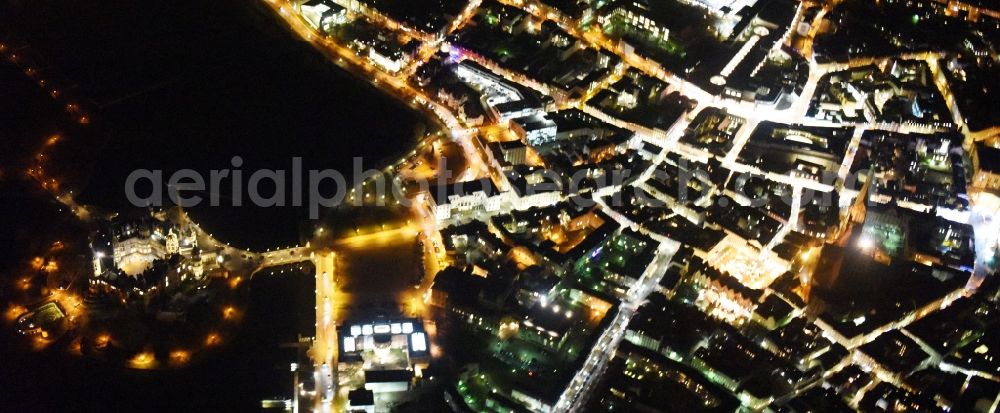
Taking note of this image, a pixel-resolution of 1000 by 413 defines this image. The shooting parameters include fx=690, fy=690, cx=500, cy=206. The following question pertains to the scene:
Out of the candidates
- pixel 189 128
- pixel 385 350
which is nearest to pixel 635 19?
pixel 189 128

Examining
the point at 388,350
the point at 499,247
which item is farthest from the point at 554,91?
the point at 388,350

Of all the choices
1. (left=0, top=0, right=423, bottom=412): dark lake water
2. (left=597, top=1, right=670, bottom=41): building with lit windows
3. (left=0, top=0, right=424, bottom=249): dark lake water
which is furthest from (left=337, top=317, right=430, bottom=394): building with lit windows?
(left=597, top=1, right=670, bottom=41): building with lit windows

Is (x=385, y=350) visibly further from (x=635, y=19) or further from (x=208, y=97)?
(x=635, y=19)

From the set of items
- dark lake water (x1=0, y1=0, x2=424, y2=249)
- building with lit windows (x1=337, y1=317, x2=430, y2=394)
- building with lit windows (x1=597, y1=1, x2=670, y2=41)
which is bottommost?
building with lit windows (x1=337, y1=317, x2=430, y2=394)

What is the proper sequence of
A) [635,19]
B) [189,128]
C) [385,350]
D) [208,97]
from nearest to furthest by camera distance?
[385,350]
[189,128]
[208,97]
[635,19]

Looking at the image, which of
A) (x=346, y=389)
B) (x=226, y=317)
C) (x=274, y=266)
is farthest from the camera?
(x=274, y=266)

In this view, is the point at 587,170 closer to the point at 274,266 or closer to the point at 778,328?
the point at 778,328

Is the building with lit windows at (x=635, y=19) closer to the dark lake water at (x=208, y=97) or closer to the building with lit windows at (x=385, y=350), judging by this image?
the dark lake water at (x=208, y=97)

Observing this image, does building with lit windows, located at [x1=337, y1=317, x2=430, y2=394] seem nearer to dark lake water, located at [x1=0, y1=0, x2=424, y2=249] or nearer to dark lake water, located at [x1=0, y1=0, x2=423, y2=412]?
dark lake water, located at [x1=0, y1=0, x2=423, y2=412]
